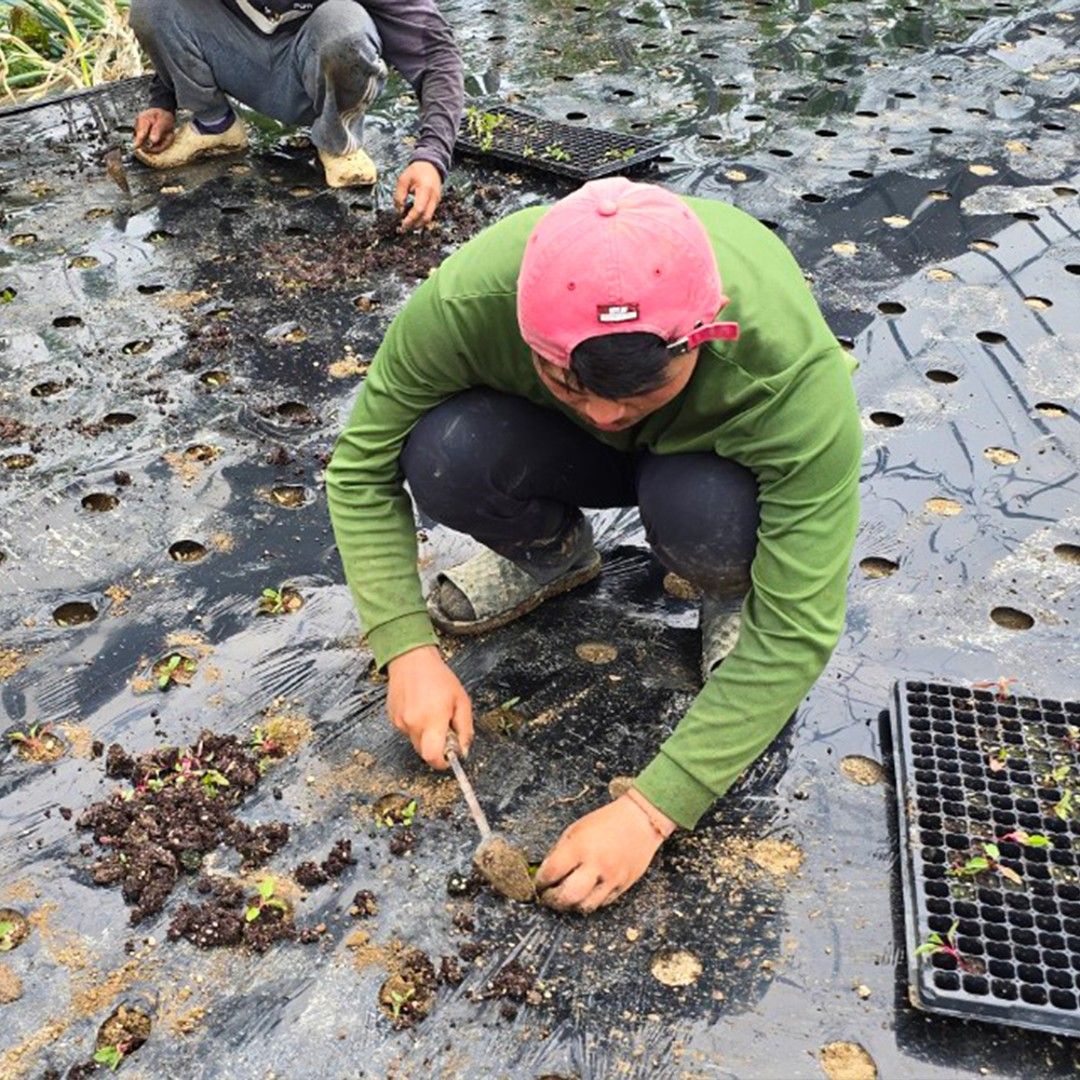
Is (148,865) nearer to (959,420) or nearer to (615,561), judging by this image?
(615,561)

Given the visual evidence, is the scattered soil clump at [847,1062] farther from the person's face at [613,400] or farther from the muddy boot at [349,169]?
the muddy boot at [349,169]

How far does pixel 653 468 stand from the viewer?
166cm

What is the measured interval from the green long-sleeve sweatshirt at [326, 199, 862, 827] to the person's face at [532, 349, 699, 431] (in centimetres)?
10

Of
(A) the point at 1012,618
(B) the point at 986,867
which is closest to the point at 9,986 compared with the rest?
(B) the point at 986,867

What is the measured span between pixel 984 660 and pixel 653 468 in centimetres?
67

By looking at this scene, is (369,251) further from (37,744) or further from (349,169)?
(37,744)

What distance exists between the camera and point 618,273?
122cm

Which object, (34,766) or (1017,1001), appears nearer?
(1017,1001)

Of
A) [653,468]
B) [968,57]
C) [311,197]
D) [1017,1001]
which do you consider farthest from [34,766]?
[968,57]

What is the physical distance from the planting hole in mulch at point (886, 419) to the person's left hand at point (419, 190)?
48.9 inches

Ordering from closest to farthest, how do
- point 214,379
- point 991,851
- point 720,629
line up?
point 991,851, point 720,629, point 214,379

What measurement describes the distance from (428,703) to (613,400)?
21.2 inches

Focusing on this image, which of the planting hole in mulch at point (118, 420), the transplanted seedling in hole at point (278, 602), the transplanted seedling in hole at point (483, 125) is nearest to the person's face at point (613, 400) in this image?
the transplanted seedling in hole at point (278, 602)

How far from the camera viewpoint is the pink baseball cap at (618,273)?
4.02 ft
